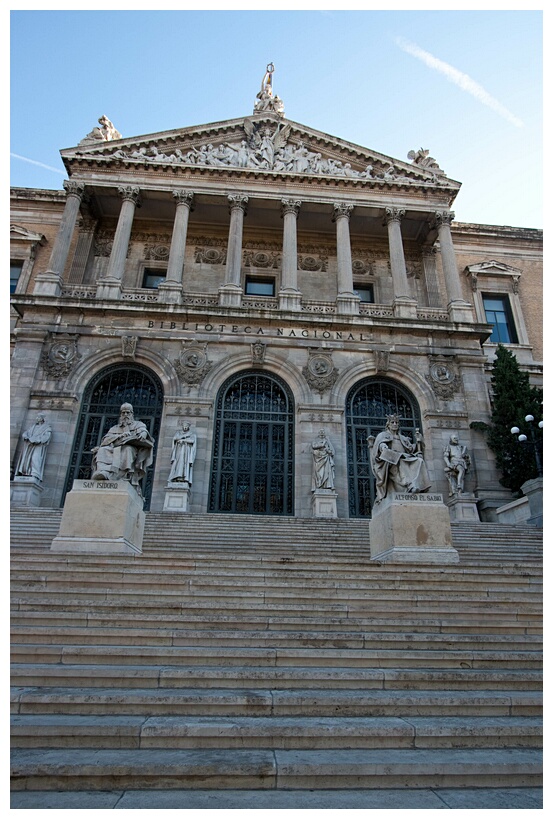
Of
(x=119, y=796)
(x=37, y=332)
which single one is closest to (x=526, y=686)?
(x=119, y=796)

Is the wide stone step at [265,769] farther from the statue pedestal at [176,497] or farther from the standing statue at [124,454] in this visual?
the statue pedestal at [176,497]

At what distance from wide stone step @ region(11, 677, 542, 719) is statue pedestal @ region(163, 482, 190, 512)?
11684mm

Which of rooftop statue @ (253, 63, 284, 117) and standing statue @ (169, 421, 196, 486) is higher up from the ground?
rooftop statue @ (253, 63, 284, 117)

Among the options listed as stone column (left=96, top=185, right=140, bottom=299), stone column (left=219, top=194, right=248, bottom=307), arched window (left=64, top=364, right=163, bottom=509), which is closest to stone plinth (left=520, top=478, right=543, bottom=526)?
arched window (left=64, top=364, right=163, bottom=509)

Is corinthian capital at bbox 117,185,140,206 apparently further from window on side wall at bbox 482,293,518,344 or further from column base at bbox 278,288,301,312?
window on side wall at bbox 482,293,518,344

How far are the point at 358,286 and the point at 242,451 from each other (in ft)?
34.1

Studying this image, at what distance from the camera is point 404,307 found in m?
21.8

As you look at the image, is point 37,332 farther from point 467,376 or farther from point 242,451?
point 467,376

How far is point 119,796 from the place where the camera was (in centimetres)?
366

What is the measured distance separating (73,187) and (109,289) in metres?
5.38

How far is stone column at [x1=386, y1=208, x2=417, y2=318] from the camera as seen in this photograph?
858 inches

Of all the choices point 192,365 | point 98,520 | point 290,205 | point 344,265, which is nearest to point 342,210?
point 290,205

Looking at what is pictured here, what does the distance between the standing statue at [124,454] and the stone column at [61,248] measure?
453 inches

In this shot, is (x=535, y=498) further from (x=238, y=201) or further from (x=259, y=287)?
(x=238, y=201)
